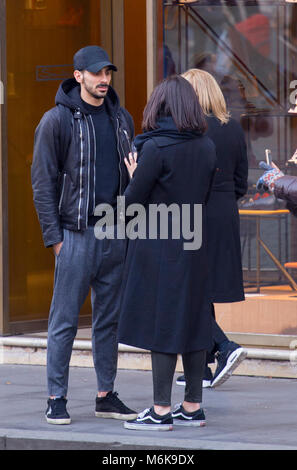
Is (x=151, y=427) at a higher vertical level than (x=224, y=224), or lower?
lower

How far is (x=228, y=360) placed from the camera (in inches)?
282

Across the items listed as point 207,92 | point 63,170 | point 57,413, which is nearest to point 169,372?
point 57,413

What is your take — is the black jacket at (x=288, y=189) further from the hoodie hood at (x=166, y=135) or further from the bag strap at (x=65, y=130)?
the bag strap at (x=65, y=130)

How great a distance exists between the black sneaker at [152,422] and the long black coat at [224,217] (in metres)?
1.14

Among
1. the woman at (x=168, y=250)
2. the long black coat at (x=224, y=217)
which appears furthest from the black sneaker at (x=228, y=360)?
the woman at (x=168, y=250)

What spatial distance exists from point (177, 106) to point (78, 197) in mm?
759

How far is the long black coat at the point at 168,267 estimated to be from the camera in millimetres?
6094

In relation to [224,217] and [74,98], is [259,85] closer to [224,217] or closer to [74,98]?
[224,217]

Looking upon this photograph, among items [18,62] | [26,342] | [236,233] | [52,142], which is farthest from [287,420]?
[18,62]

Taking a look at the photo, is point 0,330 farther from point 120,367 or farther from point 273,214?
point 273,214

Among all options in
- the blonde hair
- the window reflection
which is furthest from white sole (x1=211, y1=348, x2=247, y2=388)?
the blonde hair

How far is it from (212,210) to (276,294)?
123 centimetres

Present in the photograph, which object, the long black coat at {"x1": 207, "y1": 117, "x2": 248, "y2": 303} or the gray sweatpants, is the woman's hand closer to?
the gray sweatpants

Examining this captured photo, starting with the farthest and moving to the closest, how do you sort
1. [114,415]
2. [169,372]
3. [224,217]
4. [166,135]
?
[224,217], [114,415], [169,372], [166,135]
